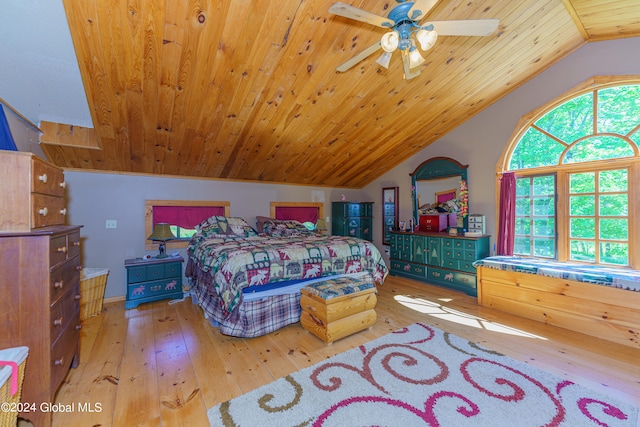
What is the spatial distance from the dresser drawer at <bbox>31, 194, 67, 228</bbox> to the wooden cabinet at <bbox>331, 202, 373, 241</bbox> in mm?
4256

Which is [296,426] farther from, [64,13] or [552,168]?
[552,168]

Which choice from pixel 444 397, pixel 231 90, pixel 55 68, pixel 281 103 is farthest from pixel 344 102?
pixel 444 397

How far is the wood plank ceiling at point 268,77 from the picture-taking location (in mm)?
2012

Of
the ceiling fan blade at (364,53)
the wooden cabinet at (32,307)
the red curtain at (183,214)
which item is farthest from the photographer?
the red curtain at (183,214)

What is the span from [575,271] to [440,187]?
2.23m

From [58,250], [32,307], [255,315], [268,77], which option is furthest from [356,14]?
[255,315]

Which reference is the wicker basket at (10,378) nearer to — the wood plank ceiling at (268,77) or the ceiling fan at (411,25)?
the wood plank ceiling at (268,77)

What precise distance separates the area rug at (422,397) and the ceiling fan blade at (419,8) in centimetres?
244

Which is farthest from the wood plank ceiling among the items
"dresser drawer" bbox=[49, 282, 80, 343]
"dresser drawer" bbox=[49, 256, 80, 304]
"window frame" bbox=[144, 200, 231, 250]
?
"dresser drawer" bbox=[49, 282, 80, 343]

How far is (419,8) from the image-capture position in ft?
5.31

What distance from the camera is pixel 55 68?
6.89ft

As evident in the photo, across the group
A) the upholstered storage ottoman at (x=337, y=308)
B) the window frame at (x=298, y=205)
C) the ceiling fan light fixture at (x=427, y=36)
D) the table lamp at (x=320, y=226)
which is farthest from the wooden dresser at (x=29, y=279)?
the table lamp at (x=320, y=226)

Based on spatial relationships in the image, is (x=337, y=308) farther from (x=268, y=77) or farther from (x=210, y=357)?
(x=268, y=77)

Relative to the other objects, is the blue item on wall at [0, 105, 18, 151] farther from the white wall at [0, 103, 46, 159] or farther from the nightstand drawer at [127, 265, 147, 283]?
the nightstand drawer at [127, 265, 147, 283]
